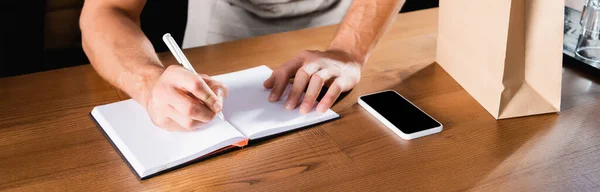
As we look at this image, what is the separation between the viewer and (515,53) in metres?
1.05

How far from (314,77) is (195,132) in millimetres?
260

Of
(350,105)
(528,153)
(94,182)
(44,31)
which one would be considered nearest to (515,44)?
(528,153)

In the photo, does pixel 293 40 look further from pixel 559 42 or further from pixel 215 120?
pixel 559 42

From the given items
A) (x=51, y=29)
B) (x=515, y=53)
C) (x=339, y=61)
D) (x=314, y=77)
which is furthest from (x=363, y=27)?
(x=51, y=29)

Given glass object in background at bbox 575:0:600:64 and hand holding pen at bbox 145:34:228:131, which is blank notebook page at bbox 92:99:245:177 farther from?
glass object in background at bbox 575:0:600:64

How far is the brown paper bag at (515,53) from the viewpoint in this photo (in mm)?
1021

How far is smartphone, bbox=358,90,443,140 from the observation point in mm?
1011

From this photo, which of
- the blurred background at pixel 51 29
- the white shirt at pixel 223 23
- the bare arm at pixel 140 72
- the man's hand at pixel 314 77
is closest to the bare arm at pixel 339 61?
the man's hand at pixel 314 77

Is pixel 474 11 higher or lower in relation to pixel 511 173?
higher

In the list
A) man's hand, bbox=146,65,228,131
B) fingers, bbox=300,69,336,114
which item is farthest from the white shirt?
man's hand, bbox=146,65,228,131

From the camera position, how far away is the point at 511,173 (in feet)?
2.97

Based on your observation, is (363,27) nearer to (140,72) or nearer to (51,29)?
(140,72)

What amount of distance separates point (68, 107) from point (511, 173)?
73 centimetres

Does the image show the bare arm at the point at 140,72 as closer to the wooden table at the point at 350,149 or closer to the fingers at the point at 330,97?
the wooden table at the point at 350,149
